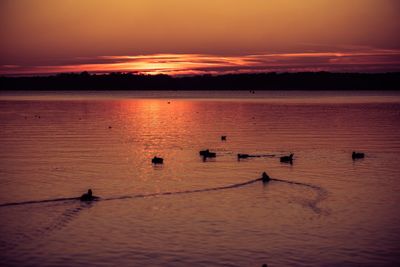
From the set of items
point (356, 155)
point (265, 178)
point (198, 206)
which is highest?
point (356, 155)

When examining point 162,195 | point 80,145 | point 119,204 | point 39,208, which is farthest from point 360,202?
point 80,145

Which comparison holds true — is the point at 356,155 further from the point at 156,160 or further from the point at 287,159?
the point at 156,160

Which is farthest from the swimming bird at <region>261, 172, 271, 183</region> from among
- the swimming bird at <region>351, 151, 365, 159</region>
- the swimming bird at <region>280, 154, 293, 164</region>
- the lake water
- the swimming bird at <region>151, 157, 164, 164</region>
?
the swimming bird at <region>351, 151, 365, 159</region>

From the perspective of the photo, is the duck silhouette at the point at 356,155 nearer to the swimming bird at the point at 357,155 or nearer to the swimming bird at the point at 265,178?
the swimming bird at the point at 357,155

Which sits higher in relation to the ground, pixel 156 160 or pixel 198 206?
pixel 156 160

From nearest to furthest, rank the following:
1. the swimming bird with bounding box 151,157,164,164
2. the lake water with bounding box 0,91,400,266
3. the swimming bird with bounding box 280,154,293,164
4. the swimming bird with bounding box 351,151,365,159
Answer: the lake water with bounding box 0,91,400,266, the swimming bird with bounding box 151,157,164,164, the swimming bird with bounding box 280,154,293,164, the swimming bird with bounding box 351,151,365,159

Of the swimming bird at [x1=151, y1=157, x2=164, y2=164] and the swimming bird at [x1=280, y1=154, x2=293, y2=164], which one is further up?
the swimming bird at [x1=280, y1=154, x2=293, y2=164]

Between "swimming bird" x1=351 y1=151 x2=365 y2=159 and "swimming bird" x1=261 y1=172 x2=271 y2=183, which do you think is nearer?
"swimming bird" x1=261 y1=172 x2=271 y2=183

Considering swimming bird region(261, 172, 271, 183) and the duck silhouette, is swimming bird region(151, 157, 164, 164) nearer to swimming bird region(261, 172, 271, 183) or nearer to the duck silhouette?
swimming bird region(261, 172, 271, 183)

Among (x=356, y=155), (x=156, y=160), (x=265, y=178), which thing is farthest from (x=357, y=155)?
(x=156, y=160)

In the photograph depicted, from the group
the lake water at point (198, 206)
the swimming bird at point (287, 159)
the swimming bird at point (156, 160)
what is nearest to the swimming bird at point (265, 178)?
the lake water at point (198, 206)

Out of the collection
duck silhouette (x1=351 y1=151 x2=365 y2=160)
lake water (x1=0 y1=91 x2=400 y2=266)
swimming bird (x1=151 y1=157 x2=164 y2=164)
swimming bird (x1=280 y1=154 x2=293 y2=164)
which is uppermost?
duck silhouette (x1=351 y1=151 x2=365 y2=160)

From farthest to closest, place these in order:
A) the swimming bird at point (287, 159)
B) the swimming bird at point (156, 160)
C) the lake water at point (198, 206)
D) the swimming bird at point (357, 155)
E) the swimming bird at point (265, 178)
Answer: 1. the swimming bird at point (357, 155)
2. the swimming bird at point (287, 159)
3. the swimming bird at point (156, 160)
4. the swimming bird at point (265, 178)
5. the lake water at point (198, 206)

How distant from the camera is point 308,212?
1180 inches
